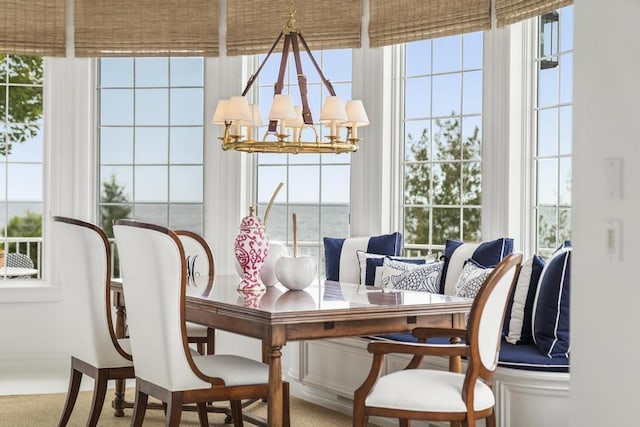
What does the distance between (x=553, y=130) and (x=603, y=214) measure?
2.83 meters

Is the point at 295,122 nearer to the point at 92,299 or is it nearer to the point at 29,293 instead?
the point at 92,299

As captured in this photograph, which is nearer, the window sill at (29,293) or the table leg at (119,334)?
the table leg at (119,334)

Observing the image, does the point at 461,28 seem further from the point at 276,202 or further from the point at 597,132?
the point at 597,132

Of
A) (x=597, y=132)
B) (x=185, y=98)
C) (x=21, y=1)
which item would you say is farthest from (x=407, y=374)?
(x=21, y=1)

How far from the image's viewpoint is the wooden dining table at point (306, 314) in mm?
3266

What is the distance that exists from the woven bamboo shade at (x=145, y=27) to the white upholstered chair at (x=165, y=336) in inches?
113

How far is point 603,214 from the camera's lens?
2.07 meters

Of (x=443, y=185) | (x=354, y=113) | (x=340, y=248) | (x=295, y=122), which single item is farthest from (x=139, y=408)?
(x=443, y=185)

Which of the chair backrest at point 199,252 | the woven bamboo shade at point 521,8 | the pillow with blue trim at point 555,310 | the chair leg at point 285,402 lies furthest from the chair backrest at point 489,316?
the chair backrest at point 199,252

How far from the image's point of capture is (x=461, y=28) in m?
5.22

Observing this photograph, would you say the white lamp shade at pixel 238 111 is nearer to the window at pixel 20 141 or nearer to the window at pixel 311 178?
the window at pixel 311 178

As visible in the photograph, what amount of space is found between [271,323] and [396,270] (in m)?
1.89

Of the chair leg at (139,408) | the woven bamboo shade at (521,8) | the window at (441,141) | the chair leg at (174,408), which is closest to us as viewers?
the chair leg at (174,408)

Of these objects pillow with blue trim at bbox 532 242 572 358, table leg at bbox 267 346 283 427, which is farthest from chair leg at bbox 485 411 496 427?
table leg at bbox 267 346 283 427
